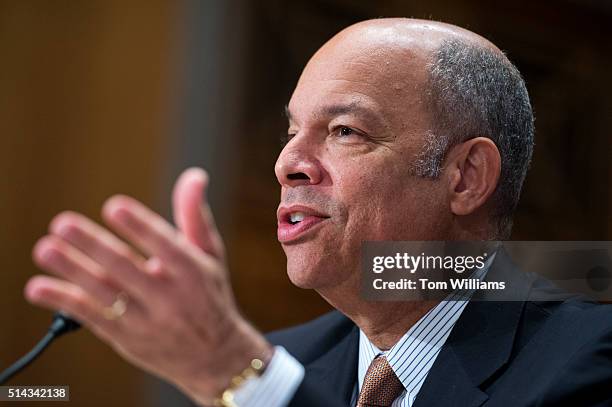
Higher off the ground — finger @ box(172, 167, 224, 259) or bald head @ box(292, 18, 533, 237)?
bald head @ box(292, 18, 533, 237)

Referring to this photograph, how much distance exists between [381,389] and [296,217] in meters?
0.39

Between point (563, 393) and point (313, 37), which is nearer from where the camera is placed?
point (563, 393)

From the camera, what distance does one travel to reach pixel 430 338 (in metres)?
1.71

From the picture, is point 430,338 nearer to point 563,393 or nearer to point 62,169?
point 563,393

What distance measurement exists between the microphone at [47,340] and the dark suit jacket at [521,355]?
1.44 ft

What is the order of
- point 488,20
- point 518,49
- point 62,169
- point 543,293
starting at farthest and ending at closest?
1. point 62,169
2. point 488,20
3. point 518,49
4. point 543,293

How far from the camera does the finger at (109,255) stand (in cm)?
97

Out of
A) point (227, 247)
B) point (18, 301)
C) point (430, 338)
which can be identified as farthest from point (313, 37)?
point (430, 338)

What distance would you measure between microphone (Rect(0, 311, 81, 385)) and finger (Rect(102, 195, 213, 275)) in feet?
1.62

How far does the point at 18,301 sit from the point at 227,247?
826 mm

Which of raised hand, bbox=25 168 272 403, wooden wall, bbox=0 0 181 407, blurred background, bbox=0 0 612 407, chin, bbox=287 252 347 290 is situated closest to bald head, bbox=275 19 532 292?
chin, bbox=287 252 347 290

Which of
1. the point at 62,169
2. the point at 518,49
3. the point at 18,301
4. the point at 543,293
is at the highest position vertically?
the point at 518,49

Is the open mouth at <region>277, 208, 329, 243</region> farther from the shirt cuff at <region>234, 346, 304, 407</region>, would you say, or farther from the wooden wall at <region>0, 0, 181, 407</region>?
the wooden wall at <region>0, 0, 181, 407</region>

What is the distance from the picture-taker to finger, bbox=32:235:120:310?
3.18 ft
